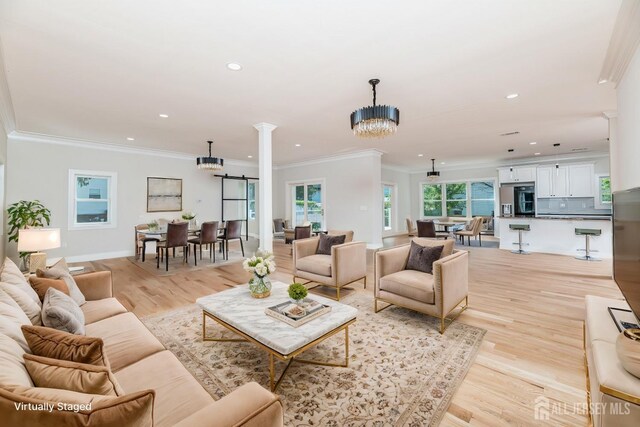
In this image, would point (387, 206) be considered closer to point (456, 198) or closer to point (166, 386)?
point (456, 198)

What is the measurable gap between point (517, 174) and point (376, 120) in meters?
8.13

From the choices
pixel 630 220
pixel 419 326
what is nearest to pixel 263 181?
pixel 419 326

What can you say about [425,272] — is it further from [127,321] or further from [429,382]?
[127,321]

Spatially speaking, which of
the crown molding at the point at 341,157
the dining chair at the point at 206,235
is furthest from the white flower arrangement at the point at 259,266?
the crown molding at the point at 341,157

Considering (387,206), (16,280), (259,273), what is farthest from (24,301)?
(387,206)

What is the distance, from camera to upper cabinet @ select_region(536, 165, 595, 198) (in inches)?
306

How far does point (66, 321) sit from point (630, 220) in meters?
3.51

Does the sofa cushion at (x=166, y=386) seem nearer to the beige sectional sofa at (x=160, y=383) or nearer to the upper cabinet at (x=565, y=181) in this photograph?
the beige sectional sofa at (x=160, y=383)

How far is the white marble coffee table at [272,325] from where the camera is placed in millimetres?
1857

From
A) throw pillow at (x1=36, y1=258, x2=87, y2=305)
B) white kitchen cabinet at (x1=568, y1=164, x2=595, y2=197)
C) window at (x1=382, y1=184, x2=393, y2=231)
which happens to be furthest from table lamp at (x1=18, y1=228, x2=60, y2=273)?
white kitchen cabinet at (x1=568, y1=164, x2=595, y2=197)

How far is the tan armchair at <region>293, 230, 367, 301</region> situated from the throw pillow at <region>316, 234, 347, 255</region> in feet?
0.38

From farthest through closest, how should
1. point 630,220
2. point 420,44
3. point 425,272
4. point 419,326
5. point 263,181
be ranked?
point 263,181
point 425,272
point 419,326
point 420,44
point 630,220

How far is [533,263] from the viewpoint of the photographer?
5.61m

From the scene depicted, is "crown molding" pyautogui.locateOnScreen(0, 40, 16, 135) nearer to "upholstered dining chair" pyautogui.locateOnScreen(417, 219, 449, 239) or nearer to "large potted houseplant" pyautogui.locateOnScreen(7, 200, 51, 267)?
"large potted houseplant" pyautogui.locateOnScreen(7, 200, 51, 267)
